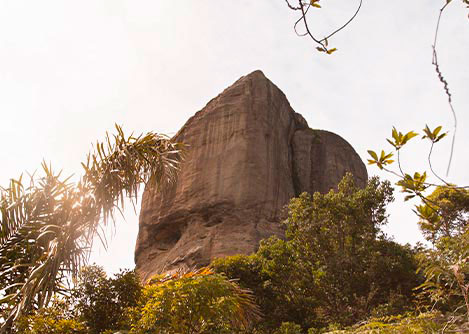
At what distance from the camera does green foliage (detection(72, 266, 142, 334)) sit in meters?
7.94

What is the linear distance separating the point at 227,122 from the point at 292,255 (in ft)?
36.8

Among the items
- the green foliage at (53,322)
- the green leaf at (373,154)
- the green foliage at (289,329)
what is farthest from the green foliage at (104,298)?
the green leaf at (373,154)

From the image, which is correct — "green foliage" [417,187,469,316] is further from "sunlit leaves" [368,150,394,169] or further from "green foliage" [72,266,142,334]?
"green foliage" [72,266,142,334]

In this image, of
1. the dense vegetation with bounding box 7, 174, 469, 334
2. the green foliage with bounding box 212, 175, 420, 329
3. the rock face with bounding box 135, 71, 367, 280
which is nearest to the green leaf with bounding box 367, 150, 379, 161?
the dense vegetation with bounding box 7, 174, 469, 334

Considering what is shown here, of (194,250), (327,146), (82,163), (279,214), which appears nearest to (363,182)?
(327,146)

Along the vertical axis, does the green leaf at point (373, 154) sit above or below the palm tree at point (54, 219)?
below

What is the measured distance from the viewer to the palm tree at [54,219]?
6.11 metres

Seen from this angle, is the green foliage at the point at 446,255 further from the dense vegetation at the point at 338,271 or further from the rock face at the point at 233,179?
the rock face at the point at 233,179

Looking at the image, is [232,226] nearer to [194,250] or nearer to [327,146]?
[194,250]

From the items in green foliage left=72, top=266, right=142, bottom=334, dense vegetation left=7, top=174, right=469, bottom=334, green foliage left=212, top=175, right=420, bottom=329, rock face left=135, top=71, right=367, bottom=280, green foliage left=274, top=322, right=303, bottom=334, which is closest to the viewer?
green foliage left=72, top=266, right=142, bottom=334

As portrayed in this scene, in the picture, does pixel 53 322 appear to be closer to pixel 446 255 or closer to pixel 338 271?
pixel 446 255

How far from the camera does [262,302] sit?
13508 mm

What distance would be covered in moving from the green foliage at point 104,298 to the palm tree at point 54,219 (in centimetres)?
86

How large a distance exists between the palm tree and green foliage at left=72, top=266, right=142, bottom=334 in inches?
33.7
